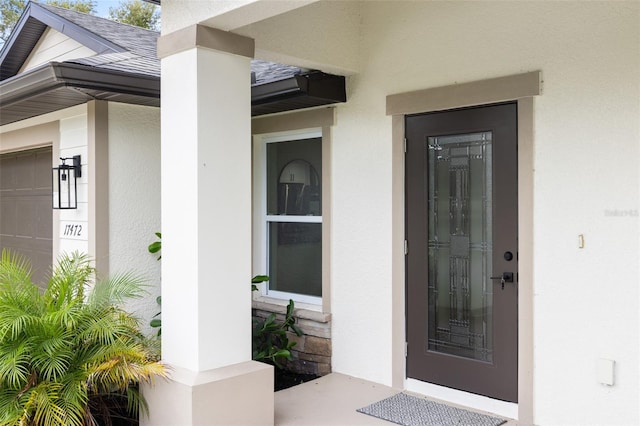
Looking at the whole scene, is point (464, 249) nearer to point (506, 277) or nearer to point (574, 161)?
point (506, 277)

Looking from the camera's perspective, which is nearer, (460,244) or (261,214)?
(460,244)

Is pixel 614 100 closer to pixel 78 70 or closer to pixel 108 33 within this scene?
pixel 78 70

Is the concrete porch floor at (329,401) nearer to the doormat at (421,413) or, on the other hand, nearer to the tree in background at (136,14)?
the doormat at (421,413)

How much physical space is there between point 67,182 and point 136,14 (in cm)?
1960

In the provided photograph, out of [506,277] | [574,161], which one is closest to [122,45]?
[506,277]

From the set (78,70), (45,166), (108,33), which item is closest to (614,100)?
(78,70)

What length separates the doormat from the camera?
4.49 m

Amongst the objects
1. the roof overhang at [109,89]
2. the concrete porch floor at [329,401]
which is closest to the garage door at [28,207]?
the roof overhang at [109,89]

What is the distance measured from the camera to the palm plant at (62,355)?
3793 millimetres

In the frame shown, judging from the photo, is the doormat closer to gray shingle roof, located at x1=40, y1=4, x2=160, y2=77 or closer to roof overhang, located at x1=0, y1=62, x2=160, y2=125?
roof overhang, located at x1=0, y1=62, x2=160, y2=125

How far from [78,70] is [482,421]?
4.10 metres

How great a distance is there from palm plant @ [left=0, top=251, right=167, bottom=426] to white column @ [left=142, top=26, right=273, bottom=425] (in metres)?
0.27

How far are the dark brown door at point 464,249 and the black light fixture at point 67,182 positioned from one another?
307 cm

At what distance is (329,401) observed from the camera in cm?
505
